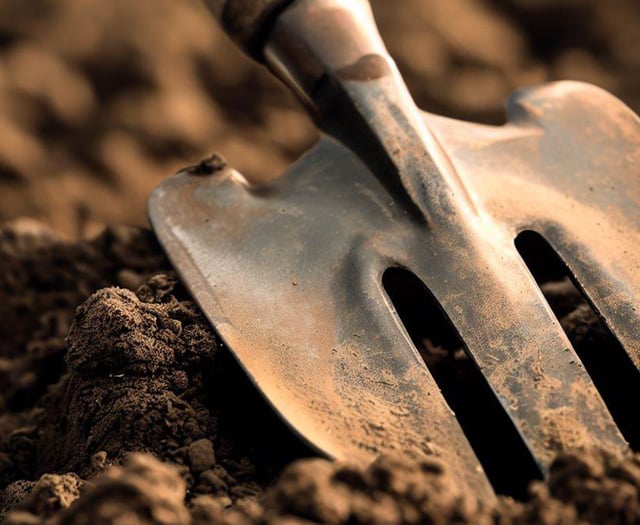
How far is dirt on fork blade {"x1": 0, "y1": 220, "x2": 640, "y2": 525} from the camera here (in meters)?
0.74

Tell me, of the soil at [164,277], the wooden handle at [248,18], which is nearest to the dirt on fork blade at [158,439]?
the soil at [164,277]

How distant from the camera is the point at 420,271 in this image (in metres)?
1.13

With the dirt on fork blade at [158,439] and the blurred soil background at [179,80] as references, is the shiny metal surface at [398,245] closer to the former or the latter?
the dirt on fork blade at [158,439]

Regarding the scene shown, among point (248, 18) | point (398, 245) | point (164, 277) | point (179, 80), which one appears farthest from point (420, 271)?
point (179, 80)

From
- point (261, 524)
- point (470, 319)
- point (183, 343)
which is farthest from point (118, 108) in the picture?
point (261, 524)

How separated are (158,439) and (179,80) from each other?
1240 mm

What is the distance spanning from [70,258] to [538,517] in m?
1.04

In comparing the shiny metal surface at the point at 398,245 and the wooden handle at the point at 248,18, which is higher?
the wooden handle at the point at 248,18

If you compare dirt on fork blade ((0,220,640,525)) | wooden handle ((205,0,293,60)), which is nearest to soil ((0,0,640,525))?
dirt on fork blade ((0,220,640,525))

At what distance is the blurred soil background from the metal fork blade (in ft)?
2.24

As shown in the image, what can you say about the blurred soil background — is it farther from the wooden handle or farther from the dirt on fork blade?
the wooden handle

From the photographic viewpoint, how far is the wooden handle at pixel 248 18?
1.32 metres

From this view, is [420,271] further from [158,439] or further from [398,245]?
[158,439]

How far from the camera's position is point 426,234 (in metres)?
1.16
